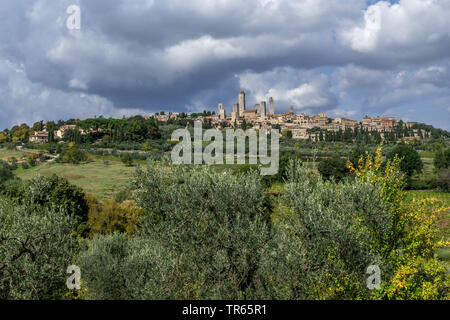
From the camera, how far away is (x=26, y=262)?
9602mm

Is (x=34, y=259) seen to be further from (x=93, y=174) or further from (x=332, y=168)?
(x=332, y=168)

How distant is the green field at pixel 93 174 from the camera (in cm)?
4892

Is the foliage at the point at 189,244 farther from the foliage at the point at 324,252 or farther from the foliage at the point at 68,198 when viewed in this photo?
the foliage at the point at 68,198

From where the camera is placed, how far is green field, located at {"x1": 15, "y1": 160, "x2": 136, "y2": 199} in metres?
48.9

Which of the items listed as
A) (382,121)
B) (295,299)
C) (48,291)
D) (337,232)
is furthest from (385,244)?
(382,121)

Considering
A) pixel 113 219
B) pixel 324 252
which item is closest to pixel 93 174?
pixel 113 219

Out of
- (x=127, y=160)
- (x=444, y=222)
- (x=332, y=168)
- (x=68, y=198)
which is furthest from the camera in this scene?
(x=127, y=160)

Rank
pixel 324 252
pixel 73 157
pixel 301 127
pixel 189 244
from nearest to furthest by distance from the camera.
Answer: pixel 324 252 → pixel 189 244 → pixel 73 157 → pixel 301 127

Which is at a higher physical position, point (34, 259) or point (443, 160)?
point (443, 160)

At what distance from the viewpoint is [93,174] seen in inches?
2340

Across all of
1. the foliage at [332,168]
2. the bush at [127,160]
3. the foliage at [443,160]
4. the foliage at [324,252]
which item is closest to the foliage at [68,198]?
the foliage at [324,252]
